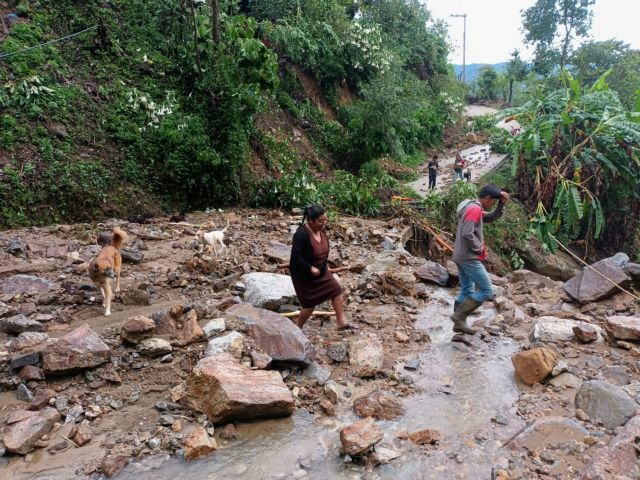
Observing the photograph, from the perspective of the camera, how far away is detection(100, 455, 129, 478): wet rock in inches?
123

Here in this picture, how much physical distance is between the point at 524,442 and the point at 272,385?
1959mm

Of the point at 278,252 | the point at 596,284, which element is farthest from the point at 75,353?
the point at 596,284

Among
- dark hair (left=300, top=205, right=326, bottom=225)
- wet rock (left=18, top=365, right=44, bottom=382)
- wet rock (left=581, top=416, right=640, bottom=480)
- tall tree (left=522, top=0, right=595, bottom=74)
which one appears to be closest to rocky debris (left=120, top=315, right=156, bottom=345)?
wet rock (left=18, top=365, right=44, bottom=382)

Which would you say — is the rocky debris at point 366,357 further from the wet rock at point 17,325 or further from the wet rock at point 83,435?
the wet rock at point 17,325

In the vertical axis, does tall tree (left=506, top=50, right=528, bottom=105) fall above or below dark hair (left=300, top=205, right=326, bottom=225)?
above

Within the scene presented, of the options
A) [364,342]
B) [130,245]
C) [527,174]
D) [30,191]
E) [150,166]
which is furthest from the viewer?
[527,174]

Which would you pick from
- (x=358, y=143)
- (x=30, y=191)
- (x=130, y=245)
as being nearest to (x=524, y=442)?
(x=130, y=245)

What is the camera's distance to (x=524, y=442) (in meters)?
3.56

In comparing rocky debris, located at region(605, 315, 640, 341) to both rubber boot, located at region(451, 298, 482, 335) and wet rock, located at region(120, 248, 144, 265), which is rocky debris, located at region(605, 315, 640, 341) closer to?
rubber boot, located at region(451, 298, 482, 335)

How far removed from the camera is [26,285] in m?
5.77

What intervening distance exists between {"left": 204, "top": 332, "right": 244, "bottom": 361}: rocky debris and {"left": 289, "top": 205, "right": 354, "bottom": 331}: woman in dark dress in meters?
0.76

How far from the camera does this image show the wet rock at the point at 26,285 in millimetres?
5648

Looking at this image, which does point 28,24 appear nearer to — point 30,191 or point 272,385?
point 30,191

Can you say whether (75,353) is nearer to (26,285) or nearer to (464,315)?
(26,285)
